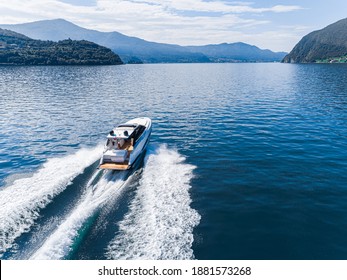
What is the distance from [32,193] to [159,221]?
10.3m

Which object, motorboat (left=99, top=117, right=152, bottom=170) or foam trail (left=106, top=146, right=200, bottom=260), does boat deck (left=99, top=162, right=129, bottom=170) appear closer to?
motorboat (left=99, top=117, right=152, bottom=170)

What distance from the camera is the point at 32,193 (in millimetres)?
18281

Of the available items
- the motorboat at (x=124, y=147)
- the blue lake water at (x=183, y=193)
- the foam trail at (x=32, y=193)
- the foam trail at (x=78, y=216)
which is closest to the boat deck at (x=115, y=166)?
the motorboat at (x=124, y=147)

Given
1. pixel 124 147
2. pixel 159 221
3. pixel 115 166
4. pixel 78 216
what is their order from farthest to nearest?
pixel 124 147, pixel 115 166, pixel 78 216, pixel 159 221

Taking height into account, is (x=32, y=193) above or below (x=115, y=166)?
below

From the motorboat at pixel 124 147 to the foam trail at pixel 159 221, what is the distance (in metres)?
2.26

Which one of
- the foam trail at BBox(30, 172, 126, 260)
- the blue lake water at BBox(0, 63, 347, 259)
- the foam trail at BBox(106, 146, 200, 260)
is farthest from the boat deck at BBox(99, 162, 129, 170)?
the foam trail at BBox(106, 146, 200, 260)

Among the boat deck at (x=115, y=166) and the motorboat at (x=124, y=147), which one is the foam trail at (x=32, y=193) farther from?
the motorboat at (x=124, y=147)

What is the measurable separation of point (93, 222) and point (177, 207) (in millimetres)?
5844

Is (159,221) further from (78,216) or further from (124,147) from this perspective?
(124,147)

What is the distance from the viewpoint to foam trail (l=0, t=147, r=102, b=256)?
1486 cm

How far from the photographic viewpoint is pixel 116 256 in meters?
13.0

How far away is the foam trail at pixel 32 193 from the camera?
48.8 ft

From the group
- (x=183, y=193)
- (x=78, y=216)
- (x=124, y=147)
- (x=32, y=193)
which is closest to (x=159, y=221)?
(x=183, y=193)
